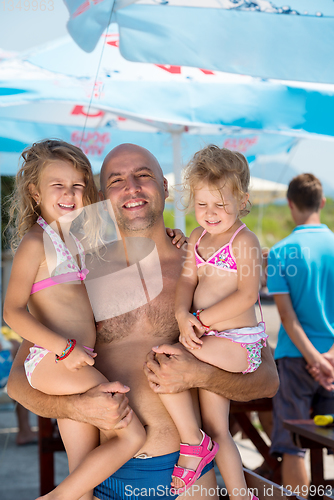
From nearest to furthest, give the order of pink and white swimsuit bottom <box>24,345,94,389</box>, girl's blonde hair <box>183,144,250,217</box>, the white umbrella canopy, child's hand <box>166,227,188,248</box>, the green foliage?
pink and white swimsuit bottom <box>24,345,94,389</box> < girl's blonde hair <box>183,144,250,217</box> < child's hand <box>166,227,188,248</box> < the white umbrella canopy < the green foliage

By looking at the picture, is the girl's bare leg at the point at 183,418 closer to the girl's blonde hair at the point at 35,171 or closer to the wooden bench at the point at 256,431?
the girl's blonde hair at the point at 35,171

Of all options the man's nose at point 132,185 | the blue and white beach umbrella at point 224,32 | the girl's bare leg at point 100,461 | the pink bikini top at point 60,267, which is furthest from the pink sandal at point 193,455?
the blue and white beach umbrella at point 224,32

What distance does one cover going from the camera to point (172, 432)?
6.32 ft

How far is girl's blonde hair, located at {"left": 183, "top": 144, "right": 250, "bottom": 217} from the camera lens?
188 centimetres

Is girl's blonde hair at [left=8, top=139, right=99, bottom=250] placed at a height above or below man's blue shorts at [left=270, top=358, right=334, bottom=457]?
above

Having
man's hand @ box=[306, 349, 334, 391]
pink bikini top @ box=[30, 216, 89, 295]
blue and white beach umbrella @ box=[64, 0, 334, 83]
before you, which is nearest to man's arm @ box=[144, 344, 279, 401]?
pink bikini top @ box=[30, 216, 89, 295]

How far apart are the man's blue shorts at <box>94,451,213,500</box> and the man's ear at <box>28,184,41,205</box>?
3.62 feet

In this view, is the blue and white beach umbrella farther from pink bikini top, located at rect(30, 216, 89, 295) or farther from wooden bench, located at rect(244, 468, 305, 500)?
wooden bench, located at rect(244, 468, 305, 500)

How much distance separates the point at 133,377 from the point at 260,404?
238 cm

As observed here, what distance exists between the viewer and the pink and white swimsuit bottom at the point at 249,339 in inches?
75.0

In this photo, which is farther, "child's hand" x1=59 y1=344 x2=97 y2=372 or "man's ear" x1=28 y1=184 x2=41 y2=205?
"man's ear" x1=28 y1=184 x2=41 y2=205

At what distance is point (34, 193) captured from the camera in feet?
6.48

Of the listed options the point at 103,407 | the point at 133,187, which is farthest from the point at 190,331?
the point at 133,187

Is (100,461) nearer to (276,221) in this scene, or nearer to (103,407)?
(103,407)
